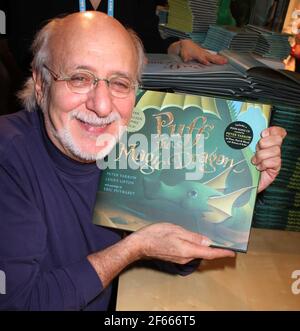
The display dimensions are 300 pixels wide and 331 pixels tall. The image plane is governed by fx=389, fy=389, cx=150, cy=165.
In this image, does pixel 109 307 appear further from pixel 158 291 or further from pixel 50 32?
pixel 50 32

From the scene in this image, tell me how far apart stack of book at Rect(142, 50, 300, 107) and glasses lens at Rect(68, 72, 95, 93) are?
8.9 inches

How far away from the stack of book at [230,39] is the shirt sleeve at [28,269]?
44.6 inches

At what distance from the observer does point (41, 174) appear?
1.08 meters

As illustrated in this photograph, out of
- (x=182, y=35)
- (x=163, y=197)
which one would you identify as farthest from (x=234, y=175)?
(x=182, y=35)

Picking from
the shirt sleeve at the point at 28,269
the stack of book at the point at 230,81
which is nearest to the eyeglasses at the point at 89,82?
the stack of book at the point at 230,81

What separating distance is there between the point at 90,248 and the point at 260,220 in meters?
0.69

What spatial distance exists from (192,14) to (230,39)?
25 cm

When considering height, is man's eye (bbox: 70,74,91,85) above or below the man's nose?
above

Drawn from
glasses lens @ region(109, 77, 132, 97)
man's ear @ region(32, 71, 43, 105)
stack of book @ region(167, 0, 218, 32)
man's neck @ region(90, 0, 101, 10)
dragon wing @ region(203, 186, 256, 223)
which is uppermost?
Answer: man's neck @ region(90, 0, 101, 10)

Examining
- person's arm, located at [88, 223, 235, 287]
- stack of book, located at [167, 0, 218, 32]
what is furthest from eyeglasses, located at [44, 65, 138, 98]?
stack of book, located at [167, 0, 218, 32]

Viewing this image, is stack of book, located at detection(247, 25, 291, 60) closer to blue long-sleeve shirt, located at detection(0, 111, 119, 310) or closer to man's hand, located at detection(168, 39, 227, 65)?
man's hand, located at detection(168, 39, 227, 65)

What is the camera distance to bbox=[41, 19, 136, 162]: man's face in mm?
1038

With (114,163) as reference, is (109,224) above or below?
below
